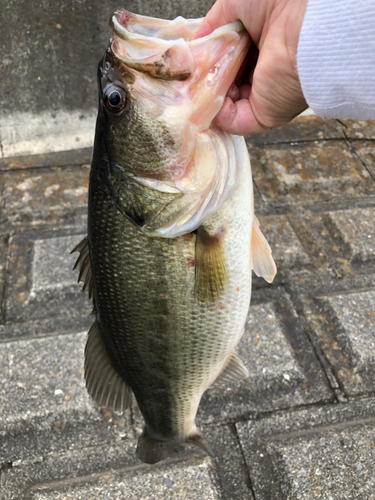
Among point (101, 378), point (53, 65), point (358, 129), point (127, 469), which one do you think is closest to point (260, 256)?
point (101, 378)

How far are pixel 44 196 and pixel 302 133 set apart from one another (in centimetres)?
224

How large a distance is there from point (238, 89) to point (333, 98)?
314 mm

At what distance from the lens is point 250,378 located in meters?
2.17

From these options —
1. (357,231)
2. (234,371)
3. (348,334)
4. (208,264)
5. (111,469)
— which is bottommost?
(111,469)

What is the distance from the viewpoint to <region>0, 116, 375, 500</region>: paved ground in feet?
6.12

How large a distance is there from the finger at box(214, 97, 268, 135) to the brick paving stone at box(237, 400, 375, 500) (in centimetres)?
143

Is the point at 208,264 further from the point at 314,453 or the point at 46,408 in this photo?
the point at 46,408

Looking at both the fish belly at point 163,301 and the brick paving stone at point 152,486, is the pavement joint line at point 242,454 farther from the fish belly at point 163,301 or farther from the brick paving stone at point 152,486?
the fish belly at point 163,301

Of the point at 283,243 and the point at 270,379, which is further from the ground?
the point at 283,243

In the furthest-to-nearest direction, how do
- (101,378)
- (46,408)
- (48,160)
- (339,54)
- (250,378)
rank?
(48,160), (250,378), (46,408), (101,378), (339,54)

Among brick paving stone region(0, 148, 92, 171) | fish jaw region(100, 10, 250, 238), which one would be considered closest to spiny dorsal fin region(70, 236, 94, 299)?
fish jaw region(100, 10, 250, 238)

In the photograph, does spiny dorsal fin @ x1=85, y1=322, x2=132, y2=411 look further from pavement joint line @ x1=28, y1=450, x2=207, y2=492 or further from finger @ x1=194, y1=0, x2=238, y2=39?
finger @ x1=194, y1=0, x2=238, y2=39

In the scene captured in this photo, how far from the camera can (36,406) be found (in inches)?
81.6

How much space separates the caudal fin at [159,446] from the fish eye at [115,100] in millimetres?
1164
